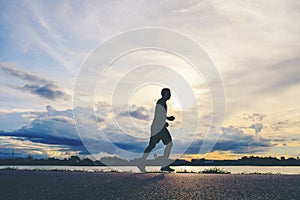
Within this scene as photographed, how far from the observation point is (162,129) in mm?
12359

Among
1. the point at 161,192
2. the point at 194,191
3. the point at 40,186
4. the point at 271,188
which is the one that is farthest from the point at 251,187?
the point at 40,186

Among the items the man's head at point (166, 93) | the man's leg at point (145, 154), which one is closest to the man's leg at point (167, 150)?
the man's leg at point (145, 154)

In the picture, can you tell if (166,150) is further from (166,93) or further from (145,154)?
(166,93)

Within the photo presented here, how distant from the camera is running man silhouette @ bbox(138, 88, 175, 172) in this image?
12070 millimetres

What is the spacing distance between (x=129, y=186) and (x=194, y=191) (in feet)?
4.40

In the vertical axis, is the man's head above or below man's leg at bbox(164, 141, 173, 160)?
above

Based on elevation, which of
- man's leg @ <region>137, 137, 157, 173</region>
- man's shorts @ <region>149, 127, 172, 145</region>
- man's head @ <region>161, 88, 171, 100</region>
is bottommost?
man's leg @ <region>137, 137, 157, 173</region>

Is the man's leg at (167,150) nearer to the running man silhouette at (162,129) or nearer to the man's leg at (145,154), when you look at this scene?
the running man silhouette at (162,129)

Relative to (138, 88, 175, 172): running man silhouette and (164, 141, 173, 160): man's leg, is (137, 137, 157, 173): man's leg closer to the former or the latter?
(138, 88, 175, 172): running man silhouette

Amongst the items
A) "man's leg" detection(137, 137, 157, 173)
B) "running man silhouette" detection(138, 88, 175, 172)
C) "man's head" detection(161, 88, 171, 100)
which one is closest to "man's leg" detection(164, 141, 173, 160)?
"running man silhouette" detection(138, 88, 175, 172)

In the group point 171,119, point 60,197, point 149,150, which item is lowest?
point 60,197

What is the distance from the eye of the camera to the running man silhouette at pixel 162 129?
1207 centimetres

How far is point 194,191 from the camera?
683 centimetres

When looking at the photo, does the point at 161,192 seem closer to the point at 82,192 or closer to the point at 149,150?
the point at 82,192
